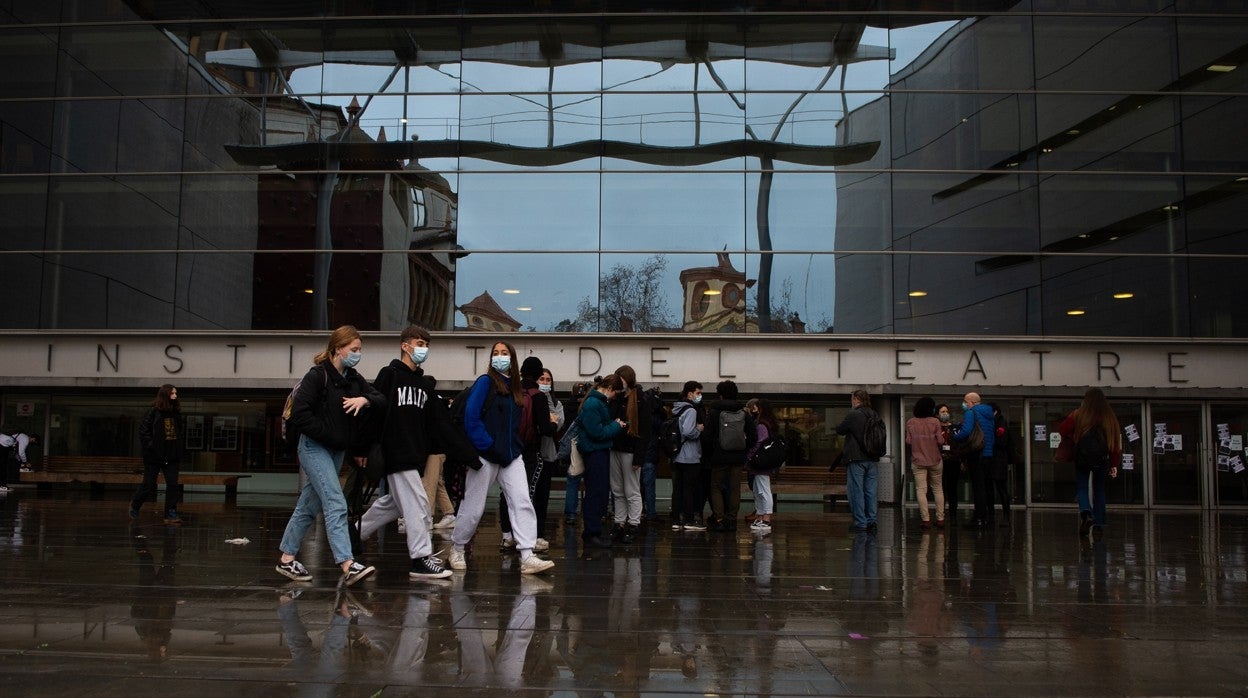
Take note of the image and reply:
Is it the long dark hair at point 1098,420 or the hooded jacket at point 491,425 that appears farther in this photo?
the long dark hair at point 1098,420

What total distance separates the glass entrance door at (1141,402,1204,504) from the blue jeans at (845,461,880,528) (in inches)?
372

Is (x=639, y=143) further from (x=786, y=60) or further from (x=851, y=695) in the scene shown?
(x=851, y=695)

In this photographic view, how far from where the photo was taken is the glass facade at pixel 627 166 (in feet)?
63.5

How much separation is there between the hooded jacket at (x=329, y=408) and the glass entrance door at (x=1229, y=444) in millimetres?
17769

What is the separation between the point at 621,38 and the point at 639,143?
2.28 meters

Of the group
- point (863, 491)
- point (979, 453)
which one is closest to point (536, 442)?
point (863, 491)

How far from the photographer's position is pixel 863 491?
12.6m

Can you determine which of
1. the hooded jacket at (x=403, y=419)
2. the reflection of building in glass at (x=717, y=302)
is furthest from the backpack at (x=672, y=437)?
the reflection of building in glass at (x=717, y=302)

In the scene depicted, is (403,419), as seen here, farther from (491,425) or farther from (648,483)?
(648,483)

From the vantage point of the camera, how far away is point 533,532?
791 cm

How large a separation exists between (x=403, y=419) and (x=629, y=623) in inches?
96.6

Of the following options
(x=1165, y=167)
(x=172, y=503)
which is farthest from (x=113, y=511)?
(x=1165, y=167)

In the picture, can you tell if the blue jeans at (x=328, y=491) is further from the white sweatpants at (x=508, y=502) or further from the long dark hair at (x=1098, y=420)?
the long dark hair at (x=1098, y=420)

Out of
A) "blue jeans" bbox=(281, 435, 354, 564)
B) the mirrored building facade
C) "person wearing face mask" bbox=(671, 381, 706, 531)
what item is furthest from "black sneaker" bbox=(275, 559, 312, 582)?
the mirrored building facade
